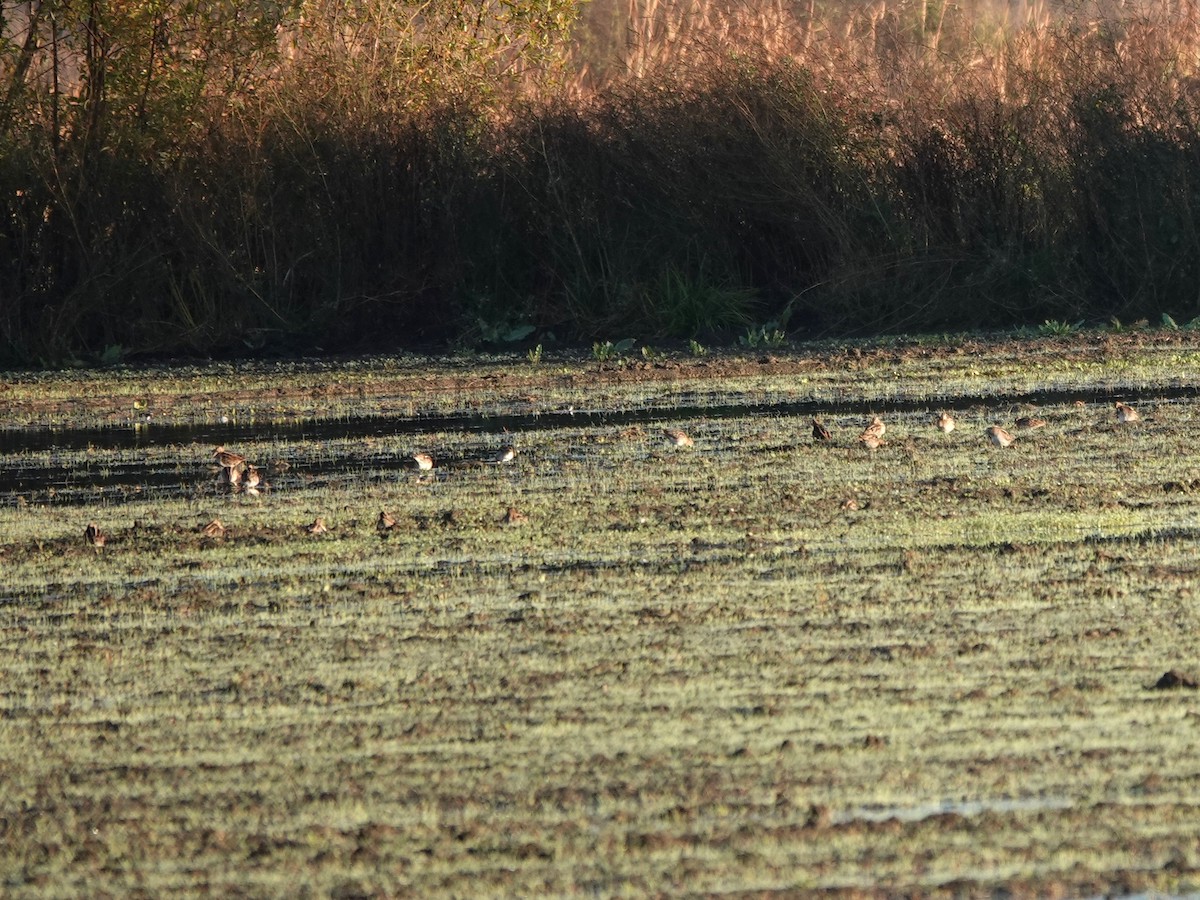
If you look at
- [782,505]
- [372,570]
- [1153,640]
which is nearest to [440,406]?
[782,505]

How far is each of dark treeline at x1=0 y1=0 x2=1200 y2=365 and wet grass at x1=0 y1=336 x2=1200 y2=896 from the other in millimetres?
7086

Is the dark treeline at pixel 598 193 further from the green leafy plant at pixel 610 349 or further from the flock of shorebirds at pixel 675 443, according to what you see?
the flock of shorebirds at pixel 675 443

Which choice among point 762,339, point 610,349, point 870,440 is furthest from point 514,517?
point 762,339

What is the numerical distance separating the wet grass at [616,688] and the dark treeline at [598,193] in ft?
23.2

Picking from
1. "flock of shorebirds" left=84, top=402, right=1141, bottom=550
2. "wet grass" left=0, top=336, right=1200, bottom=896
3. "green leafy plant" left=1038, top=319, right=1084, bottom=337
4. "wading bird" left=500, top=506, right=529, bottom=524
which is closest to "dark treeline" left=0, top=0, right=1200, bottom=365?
"green leafy plant" left=1038, top=319, right=1084, bottom=337

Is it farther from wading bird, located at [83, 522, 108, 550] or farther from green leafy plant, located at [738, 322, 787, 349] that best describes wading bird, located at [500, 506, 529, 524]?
green leafy plant, located at [738, 322, 787, 349]

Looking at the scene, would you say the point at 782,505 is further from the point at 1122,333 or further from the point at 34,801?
the point at 1122,333

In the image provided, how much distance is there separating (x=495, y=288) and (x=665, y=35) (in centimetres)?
293

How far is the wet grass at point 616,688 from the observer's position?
315 cm

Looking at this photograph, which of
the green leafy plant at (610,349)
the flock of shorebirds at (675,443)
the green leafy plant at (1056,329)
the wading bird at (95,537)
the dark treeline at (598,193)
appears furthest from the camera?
the dark treeline at (598,193)

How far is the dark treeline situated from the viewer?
14039 millimetres

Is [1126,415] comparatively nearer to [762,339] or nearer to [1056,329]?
[1056,329]

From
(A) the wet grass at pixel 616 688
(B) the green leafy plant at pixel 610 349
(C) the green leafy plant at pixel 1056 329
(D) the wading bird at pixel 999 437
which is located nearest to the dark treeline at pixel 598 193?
(B) the green leafy plant at pixel 610 349

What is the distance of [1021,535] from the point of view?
5.78 metres
